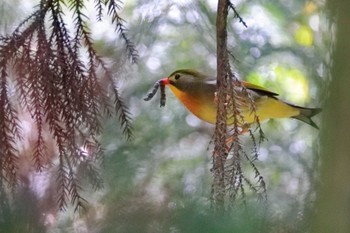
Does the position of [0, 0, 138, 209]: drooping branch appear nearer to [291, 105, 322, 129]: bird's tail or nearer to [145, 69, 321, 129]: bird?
[145, 69, 321, 129]: bird

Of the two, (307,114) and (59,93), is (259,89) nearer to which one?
(307,114)

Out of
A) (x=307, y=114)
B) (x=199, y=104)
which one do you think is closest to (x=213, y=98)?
(x=199, y=104)

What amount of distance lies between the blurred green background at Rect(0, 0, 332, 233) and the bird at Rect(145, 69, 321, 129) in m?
0.01

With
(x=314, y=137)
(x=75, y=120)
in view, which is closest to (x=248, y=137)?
(x=314, y=137)

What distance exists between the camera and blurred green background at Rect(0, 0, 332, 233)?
0.79 m

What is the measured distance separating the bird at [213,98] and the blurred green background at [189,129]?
0.04 feet

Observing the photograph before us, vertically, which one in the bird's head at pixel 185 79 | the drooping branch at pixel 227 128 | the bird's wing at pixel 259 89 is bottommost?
the drooping branch at pixel 227 128

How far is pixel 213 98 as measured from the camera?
2.44 ft

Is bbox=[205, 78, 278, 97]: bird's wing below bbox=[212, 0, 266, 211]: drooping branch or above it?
above

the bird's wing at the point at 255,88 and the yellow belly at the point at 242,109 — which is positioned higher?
the bird's wing at the point at 255,88

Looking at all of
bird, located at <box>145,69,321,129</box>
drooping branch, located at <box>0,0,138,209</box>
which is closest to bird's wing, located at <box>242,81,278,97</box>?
bird, located at <box>145,69,321,129</box>

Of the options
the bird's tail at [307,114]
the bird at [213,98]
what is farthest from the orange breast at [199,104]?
the bird's tail at [307,114]

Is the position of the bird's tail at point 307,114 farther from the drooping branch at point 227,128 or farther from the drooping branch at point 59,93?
the drooping branch at point 59,93

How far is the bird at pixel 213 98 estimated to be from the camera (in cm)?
74
